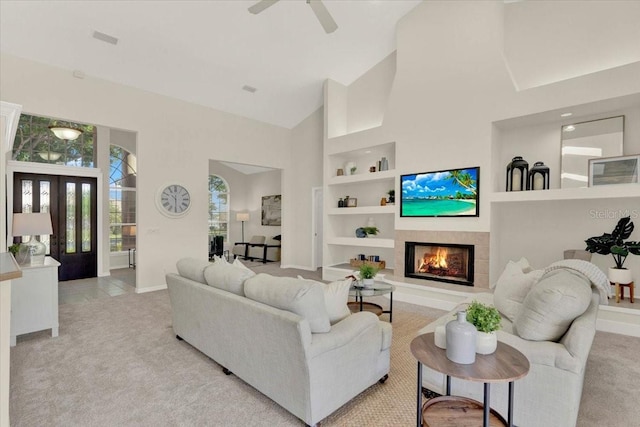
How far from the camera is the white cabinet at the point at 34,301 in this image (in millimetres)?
3258

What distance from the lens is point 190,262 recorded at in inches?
125

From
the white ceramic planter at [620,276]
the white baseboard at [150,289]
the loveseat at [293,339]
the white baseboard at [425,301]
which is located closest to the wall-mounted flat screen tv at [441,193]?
the white baseboard at [425,301]

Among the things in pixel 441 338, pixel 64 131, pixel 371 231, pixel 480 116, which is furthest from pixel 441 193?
pixel 64 131

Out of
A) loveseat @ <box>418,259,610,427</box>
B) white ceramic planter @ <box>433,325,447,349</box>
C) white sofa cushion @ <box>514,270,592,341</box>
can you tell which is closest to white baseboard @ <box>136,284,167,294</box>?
loveseat @ <box>418,259,610,427</box>

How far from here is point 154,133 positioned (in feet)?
18.5

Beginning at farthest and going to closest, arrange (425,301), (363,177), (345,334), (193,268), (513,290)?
(363,177), (425,301), (193,268), (513,290), (345,334)

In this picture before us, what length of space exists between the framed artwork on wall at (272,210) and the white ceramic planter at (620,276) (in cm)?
737

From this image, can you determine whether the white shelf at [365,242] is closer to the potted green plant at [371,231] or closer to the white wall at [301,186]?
the potted green plant at [371,231]

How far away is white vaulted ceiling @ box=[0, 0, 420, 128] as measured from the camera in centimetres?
409

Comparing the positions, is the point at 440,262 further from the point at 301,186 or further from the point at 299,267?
the point at 301,186

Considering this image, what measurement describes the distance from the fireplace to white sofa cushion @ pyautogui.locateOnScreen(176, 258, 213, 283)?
3432mm

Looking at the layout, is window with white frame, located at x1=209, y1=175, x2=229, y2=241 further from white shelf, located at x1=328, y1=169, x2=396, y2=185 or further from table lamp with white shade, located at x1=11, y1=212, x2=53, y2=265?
table lamp with white shade, located at x1=11, y1=212, x2=53, y2=265

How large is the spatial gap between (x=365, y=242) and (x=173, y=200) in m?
3.65

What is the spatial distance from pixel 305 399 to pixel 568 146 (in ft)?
15.5
